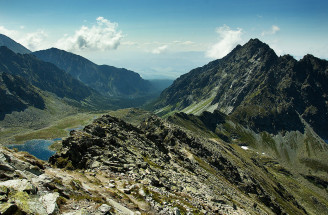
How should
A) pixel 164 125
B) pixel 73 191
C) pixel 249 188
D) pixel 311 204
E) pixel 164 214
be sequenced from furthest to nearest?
pixel 311 204 → pixel 164 125 → pixel 249 188 → pixel 164 214 → pixel 73 191

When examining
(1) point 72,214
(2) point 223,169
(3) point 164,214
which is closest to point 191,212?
(3) point 164,214

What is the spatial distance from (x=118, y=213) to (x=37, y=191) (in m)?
7.79

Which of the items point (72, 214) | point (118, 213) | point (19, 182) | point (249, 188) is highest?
point (19, 182)

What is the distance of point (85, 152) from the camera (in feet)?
143

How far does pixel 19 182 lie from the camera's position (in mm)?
18391

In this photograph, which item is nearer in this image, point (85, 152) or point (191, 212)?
point (191, 212)

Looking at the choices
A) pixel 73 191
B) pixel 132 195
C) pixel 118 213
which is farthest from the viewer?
pixel 132 195

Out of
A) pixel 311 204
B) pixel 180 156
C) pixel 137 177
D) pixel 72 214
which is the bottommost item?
pixel 311 204

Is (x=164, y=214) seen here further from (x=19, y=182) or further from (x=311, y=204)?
(x=311, y=204)

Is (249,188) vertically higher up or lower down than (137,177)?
lower down

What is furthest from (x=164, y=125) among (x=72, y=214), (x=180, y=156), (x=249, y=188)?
(x=72, y=214)

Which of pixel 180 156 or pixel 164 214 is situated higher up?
pixel 164 214

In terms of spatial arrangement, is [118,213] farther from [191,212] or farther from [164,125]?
[164,125]

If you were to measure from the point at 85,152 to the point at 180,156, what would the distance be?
3721 cm
